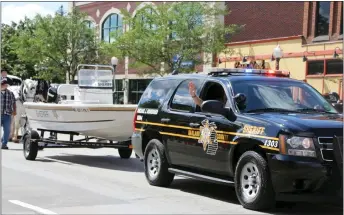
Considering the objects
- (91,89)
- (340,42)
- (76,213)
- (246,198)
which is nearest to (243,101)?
(246,198)

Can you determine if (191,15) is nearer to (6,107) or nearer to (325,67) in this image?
(325,67)

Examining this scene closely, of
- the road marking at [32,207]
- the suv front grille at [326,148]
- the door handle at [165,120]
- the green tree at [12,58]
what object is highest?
the green tree at [12,58]

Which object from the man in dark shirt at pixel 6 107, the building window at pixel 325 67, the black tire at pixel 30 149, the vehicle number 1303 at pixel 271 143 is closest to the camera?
the vehicle number 1303 at pixel 271 143

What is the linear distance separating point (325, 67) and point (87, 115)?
1750 centimetres

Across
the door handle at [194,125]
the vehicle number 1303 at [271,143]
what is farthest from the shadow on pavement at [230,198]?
the door handle at [194,125]

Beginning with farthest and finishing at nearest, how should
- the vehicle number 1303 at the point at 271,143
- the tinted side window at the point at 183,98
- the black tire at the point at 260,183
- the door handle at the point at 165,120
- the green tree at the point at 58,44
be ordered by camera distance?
1. the green tree at the point at 58,44
2. the door handle at the point at 165,120
3. the tinted side window at the point at 183,98
4. the black tire at the point at 260,183
5. the vehicle number 1303 at the point at 271,143

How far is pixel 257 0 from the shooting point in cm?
3388

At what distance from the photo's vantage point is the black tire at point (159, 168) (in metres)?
9.61

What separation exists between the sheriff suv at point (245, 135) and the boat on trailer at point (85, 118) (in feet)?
5.46

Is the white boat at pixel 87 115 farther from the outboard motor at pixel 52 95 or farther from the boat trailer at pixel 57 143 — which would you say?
the outboard motor at pixel 52 95

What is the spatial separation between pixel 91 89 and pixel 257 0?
21.0m

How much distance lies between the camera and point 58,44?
36406 millimetres

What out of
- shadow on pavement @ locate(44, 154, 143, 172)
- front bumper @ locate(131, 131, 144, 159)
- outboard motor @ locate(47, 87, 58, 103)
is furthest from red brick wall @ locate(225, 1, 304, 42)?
front bumper @ locate(131, 131, 144, 159)

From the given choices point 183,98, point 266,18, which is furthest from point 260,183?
point 266,18
